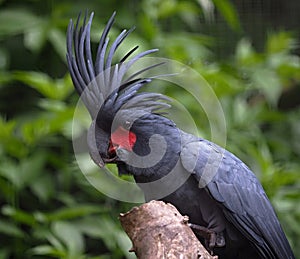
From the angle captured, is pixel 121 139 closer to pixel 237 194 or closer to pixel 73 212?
pixel 237 194

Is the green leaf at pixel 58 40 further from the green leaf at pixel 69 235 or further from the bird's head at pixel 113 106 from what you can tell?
the bird's head at pixel 113 106

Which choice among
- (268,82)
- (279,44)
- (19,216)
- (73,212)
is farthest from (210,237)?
(279,44)

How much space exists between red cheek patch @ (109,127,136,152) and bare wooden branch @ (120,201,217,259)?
26 cm

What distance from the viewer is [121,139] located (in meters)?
2.02

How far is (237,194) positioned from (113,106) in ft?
1.48

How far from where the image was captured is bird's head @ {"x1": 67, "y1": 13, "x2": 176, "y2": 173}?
6.56 ft

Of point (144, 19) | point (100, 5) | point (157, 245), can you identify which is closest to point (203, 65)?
point (144, 19)

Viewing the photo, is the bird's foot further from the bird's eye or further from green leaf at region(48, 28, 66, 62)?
green leaf at region(48, 28, 66, 62)

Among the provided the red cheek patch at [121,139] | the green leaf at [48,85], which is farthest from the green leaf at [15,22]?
the red cheek patch at [121,139]

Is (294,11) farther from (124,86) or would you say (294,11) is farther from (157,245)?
(157,245)

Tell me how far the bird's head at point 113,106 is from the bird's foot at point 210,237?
9.8 inches

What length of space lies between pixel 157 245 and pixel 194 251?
91 millimetres

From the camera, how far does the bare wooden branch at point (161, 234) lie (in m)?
1.74

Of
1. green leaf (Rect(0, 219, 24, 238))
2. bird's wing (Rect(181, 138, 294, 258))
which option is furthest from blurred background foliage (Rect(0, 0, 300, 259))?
bird's wing (Rect(181, 138, 294, 258))
